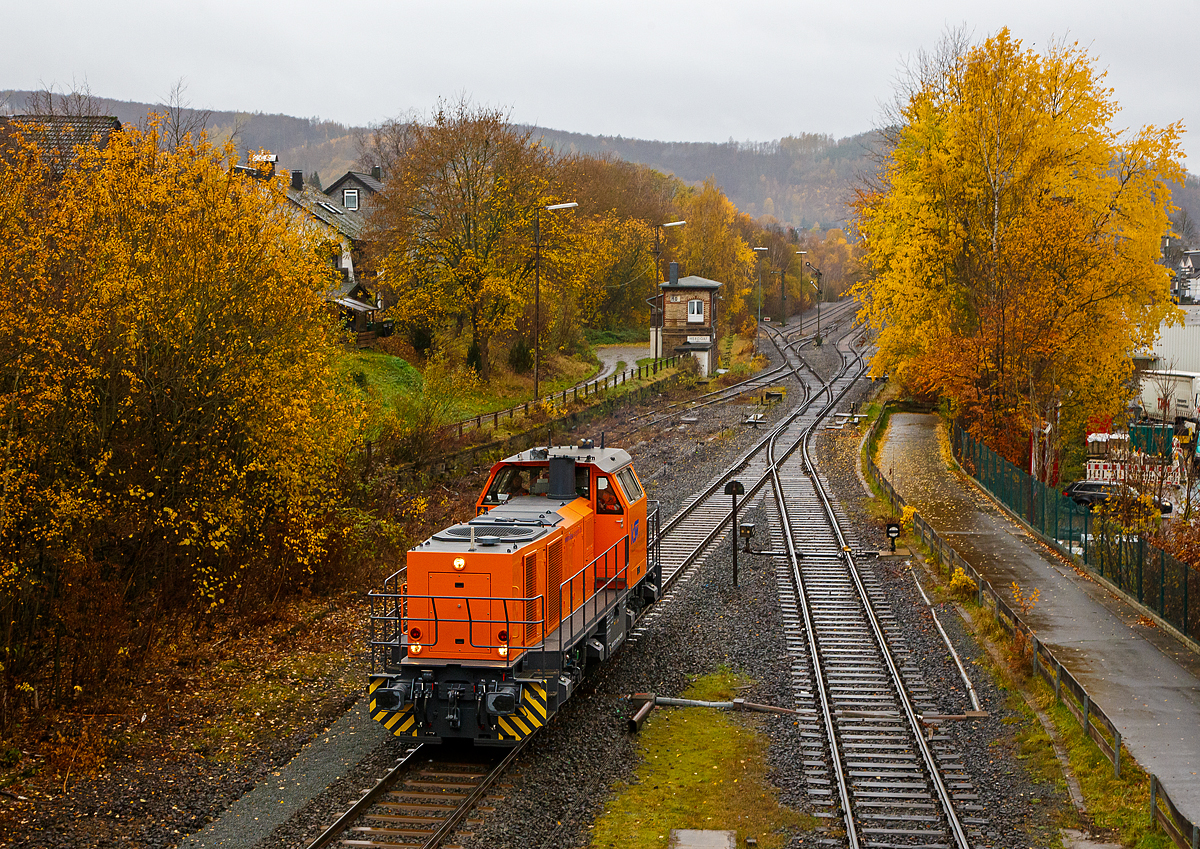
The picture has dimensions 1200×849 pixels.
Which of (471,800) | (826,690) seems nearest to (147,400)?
(471,800)

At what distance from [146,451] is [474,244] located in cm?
3403

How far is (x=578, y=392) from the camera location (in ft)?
161

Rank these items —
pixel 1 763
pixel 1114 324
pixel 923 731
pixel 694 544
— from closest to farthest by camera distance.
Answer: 1. pixel 1 763
2. pixel 923 731
3. pixel 694 544
4. pixel 1114 324

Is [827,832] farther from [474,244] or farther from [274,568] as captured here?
[474,244]

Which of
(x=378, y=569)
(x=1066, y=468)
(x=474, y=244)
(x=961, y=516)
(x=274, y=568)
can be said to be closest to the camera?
(x=274, y=568)

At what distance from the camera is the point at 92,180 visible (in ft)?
52.5

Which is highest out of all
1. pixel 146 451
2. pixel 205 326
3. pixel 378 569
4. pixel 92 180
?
pixel 92 180

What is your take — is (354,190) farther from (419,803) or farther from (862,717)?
(419,803)

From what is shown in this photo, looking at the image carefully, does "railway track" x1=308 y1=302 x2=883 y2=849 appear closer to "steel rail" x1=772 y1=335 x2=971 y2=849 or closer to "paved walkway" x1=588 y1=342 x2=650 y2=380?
"steel rail" x1=772 y1=335 x2=971 y2=849

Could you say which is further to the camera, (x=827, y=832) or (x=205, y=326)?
(x=205, y=326)

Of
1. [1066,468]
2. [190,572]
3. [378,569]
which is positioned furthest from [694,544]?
[1066,468]

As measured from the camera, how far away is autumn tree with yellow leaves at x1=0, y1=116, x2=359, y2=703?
516 inches

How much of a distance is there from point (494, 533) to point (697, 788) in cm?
397

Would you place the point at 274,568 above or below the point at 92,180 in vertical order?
below
